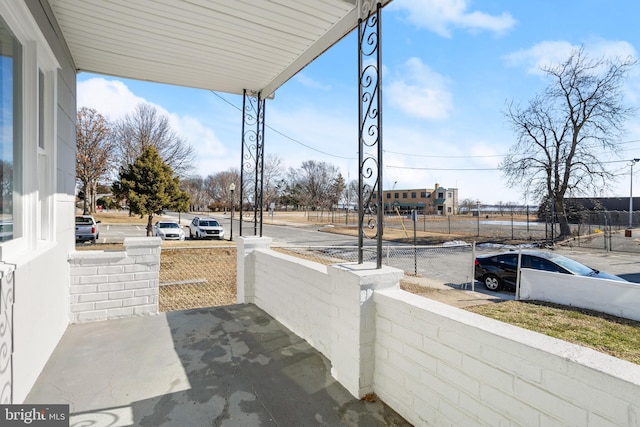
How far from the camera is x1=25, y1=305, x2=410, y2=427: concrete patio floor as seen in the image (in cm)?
212

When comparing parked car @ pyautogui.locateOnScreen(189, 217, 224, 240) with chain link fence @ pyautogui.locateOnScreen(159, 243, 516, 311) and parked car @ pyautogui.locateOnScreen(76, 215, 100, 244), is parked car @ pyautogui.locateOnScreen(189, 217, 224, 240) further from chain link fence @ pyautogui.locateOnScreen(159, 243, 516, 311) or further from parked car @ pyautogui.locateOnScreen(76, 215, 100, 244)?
chain link fence @ pyautogui.locateOnScreen(159, 243, 516, 311)

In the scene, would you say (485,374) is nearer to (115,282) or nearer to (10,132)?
(10,132)

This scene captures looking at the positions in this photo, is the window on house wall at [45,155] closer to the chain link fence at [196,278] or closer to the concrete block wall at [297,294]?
the concrete block wall at [297,294]

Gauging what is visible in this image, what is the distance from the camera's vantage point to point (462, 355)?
1696 mm

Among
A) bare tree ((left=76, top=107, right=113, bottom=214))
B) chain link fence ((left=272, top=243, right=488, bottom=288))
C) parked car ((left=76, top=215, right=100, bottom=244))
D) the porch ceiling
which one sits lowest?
chain link fence ((left=272, top=243, right=488, bottom=288))

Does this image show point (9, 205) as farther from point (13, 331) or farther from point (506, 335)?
point (506, 335)

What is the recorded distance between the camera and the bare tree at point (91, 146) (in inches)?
872

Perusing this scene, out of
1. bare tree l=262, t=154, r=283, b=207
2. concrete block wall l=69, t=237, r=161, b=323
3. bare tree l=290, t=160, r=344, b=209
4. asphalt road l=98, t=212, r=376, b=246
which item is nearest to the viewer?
concrete block wall l=69, t=237, r=161, b=323

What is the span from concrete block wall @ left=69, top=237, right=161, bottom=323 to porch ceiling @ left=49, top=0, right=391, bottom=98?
2371mm

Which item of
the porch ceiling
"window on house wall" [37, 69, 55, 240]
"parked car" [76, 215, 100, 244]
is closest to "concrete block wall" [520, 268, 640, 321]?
the porch ceiling

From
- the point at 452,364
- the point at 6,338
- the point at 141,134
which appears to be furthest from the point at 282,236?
the point at 452,364

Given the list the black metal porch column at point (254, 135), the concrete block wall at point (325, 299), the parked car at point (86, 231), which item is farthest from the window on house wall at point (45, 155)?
the parked car at point (86, 231)

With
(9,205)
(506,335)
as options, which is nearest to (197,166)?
(9,205)

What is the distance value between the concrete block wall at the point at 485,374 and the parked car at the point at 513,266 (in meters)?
7.04
